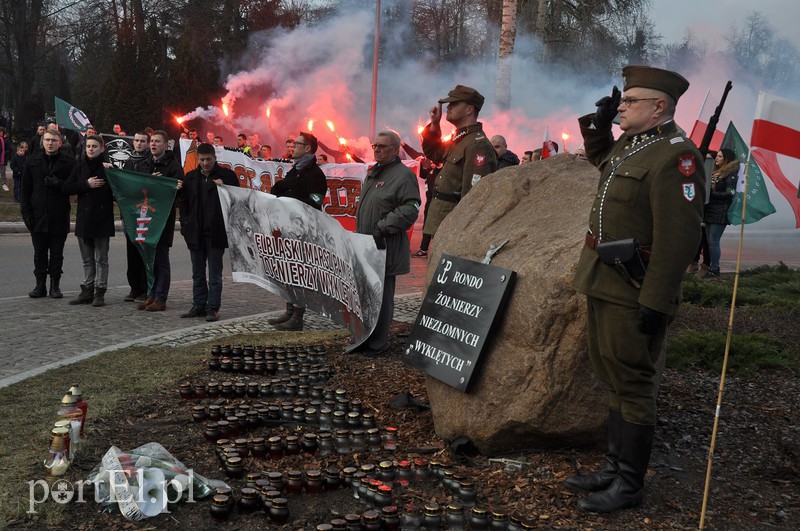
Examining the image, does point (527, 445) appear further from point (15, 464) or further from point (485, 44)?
point (485, 44)

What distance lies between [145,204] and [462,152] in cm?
440

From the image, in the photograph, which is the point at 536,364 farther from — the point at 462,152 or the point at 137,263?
the point at 137,263

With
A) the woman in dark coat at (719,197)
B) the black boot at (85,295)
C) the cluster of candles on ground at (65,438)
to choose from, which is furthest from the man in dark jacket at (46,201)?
the woman in dark coat at (719,197)

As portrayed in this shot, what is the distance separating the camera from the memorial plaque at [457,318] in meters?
4.54

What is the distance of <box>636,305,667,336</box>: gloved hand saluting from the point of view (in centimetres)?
366

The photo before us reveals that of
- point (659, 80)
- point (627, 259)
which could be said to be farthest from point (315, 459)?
point (659, 80)

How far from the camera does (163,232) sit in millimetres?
9703

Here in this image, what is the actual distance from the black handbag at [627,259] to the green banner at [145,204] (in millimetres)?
6939

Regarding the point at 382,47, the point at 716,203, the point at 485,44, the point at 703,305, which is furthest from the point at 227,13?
the point at 703,305

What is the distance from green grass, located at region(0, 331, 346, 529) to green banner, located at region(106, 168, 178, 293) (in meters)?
2.37

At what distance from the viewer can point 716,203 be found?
13180mm

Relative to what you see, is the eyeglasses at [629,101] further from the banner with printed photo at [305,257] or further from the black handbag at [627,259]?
the banner with printed photo at [305,257]

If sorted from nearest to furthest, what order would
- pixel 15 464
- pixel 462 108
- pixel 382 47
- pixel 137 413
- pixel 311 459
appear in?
pixel 15 464
pixel 311 459
pixel 137 413
pixel 462 108
pixel 382 47

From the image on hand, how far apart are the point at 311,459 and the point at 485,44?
44.3 meters
